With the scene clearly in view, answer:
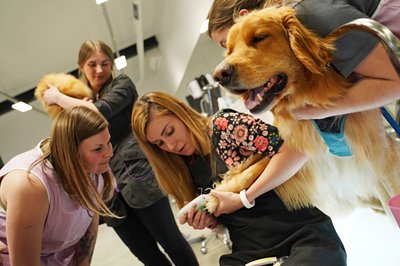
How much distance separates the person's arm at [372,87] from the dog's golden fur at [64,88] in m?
1.15

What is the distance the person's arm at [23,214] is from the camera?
95 cm

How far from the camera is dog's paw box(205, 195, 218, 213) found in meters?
0.96

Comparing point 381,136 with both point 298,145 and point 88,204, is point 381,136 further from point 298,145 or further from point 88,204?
point 88,204

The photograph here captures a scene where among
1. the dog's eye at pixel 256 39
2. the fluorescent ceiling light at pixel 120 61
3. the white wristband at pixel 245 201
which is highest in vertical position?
the dog's eye at pixel 256 39

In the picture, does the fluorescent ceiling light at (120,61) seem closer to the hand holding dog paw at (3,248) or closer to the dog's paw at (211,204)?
the hand holding dog paw at (3,248)

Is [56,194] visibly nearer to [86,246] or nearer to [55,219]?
[55,219]

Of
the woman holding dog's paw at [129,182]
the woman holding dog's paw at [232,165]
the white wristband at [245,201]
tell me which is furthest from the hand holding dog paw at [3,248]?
the white wristband at [245,201]

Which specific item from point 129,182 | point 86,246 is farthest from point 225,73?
point 86,246

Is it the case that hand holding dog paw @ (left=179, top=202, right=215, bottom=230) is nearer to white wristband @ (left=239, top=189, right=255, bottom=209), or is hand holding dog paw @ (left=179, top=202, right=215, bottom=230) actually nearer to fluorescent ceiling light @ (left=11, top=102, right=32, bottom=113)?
white wristband @ (left=239, top=189, right=255, bottom=209)

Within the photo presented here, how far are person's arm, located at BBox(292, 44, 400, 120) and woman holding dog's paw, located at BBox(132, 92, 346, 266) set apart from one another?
28cm

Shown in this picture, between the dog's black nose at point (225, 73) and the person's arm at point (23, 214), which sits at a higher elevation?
the dog's black nose at point (225, 73)

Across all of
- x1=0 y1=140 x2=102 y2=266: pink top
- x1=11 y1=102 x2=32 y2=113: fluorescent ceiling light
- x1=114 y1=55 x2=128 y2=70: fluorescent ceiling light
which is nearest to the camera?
x1=0 y1=140 x2=102 y2=266: pink top

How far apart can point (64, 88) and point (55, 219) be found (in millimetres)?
665

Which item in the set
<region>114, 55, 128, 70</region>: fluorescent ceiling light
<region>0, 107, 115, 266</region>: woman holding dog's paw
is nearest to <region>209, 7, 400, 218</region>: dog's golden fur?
<region>0, 107, 115, 266</region>: woman holding dog's paw
